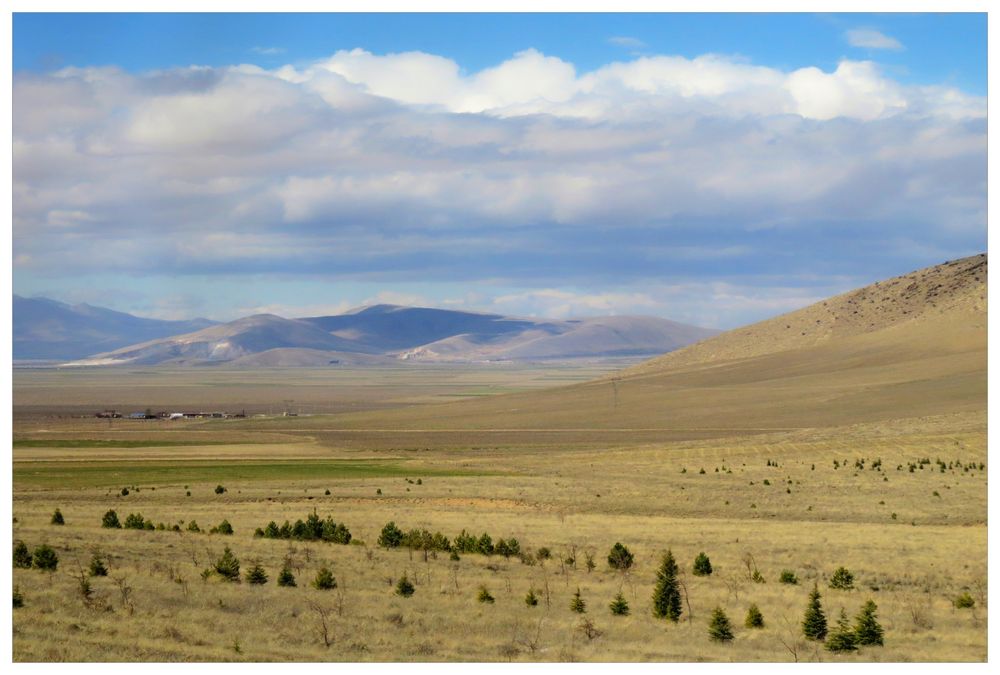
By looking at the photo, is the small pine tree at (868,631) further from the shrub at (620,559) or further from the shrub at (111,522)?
the shrub at (111,522)

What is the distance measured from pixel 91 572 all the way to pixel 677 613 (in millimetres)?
11582

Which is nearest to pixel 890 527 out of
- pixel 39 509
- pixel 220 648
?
pixel 220 648

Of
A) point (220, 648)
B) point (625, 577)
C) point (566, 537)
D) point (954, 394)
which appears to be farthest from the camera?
point (954, 394)

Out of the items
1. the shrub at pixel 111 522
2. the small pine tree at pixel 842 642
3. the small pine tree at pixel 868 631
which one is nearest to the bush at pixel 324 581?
the small pine tree at pixel 842 642

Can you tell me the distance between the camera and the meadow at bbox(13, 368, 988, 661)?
20.1 m

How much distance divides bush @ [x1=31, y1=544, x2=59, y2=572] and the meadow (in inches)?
12.0

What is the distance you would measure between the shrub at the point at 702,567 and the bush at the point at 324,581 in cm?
875

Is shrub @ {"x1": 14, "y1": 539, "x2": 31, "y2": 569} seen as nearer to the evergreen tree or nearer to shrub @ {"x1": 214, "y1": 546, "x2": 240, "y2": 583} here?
shrub @ {"x1": 214, "y1": 546, "x2": 240, "y2": 583}

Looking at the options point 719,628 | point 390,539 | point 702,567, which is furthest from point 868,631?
point 390,539

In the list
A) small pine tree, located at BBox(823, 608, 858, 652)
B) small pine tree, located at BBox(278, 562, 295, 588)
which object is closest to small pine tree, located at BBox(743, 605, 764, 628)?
small pine tree, located at BBox(823, 608, 858, 652)

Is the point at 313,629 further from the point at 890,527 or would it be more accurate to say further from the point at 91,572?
the point at 890,527

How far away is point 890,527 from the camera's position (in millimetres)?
37500

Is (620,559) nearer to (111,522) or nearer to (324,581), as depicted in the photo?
(324,581)
